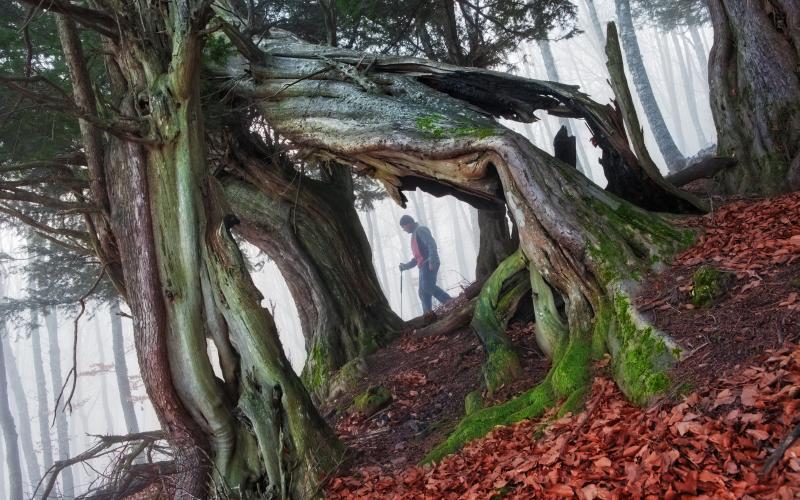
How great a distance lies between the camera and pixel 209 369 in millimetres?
4289

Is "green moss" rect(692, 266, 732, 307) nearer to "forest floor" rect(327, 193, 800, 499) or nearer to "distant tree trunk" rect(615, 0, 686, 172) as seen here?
"forest floor" rect(327, 193, 800, 499)

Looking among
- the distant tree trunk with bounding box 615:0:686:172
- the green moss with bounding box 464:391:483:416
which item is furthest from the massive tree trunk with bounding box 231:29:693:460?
the distant tree trunk with bounding box 615:0:686:172

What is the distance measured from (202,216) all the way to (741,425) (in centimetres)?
396

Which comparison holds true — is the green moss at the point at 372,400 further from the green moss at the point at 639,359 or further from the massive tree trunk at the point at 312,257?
the green moss at the point at 639,359

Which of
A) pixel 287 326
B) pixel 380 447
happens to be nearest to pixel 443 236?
pixel 287 326

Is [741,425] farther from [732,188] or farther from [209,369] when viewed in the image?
[732,188]

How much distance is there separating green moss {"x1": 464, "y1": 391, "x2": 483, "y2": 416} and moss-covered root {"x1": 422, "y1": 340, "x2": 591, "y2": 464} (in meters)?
0.38

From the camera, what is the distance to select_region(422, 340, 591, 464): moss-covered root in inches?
153

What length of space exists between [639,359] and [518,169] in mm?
1804

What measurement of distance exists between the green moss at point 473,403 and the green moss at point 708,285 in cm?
196

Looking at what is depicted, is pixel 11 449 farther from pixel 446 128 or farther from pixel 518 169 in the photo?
pixel 518 169

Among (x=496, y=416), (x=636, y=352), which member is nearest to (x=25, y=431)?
(x=496, y=416)

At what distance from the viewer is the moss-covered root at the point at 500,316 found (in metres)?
4.91

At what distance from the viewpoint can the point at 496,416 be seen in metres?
4.13
